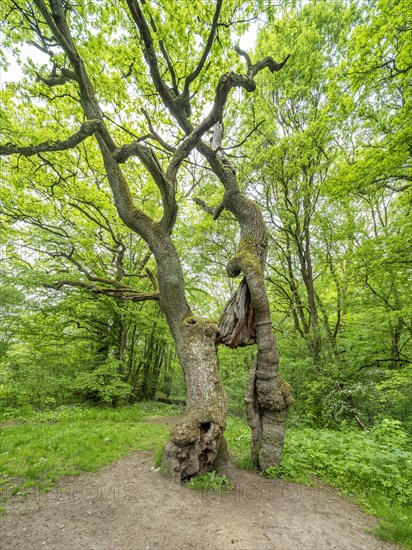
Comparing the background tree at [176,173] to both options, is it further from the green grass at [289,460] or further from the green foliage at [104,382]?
the green foliage at [104,382]

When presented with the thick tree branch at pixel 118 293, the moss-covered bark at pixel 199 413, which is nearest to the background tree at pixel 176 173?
the moss-covered bark at pixel 199 413

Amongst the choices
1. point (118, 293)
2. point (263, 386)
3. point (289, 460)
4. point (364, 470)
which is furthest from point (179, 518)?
point (118, 293)

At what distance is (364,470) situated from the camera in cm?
366

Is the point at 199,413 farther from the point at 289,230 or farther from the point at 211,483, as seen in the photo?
the point at 289,230

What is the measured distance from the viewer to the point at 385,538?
2529 mm

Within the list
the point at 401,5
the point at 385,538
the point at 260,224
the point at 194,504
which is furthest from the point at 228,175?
the point at 385,538

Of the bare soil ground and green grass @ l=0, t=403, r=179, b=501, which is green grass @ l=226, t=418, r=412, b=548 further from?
green grass @ l=0, t=403, r=179, b=501

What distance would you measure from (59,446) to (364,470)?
5.27 m

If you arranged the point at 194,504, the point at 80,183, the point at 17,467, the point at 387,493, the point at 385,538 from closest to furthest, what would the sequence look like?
the point at 385,538, the point at 194,504, the point at 387,493, the point at 17,467, the point at 80,183

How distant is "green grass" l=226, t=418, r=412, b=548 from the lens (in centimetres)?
289

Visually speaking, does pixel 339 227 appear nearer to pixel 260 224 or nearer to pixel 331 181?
pixel 331 181

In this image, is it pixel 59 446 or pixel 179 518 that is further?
pixel 59 446

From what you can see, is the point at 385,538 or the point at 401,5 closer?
the point at 385,538

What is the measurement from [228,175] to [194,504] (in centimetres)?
521
